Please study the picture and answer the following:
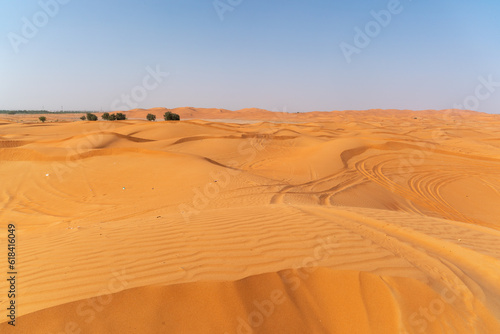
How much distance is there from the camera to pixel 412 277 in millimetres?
2684

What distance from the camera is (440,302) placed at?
2398 millimetres

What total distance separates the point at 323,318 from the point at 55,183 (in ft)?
33.5

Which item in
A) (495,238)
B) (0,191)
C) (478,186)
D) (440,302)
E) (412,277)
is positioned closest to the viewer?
(440,302)

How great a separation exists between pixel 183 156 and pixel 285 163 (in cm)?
477

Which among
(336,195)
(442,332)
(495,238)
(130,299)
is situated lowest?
(336,195)

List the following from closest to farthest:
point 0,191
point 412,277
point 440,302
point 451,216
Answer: point 440,302 < point 412,277 < point 451,216 < point 0,191

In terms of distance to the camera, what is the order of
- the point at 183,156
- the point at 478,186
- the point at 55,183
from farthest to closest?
1. the point at 183,156
2. the point at 478,186
3. the point at 55,183

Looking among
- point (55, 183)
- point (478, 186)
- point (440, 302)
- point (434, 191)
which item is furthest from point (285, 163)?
point (440, 302)

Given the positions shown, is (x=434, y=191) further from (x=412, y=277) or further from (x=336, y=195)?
(x=412, y=277)

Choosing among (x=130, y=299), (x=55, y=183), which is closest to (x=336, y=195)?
(x=130, y=299)

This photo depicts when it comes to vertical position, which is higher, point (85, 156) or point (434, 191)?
point (85, 156)

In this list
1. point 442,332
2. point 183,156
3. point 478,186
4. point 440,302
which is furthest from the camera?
point 183,156

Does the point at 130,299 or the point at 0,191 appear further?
the point at 0,191

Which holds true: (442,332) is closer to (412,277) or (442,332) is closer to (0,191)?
(412,277)
